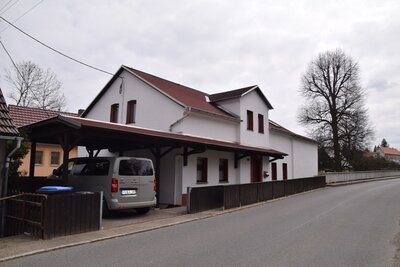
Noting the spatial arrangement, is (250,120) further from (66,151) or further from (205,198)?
(66,151)

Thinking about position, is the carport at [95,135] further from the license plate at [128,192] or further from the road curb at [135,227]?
the road curb at [135,227]

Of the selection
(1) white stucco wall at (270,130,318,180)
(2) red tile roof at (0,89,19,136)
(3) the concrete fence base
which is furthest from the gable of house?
(3) the concrete fence base

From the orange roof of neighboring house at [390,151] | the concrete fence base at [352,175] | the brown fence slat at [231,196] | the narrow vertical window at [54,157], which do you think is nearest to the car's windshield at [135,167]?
the brown fence slat at [231,196]

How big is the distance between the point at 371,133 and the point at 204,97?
95.9 ft

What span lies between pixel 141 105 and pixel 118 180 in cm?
1039

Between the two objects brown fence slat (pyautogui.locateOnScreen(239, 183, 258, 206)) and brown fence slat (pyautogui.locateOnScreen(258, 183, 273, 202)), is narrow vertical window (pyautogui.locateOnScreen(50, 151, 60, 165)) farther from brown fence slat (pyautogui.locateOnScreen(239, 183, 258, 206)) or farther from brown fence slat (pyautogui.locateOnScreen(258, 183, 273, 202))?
brown fence slat (pyautogui.locateOnScreen(239, 183, 258, 206))

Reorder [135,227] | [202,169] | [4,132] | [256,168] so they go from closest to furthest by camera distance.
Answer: [4,132] < [135,227] < [202,169] < [256,168]

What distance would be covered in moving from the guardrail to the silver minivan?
1.87m

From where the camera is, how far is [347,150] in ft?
149

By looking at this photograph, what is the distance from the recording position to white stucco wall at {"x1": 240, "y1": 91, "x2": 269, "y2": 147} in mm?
23883

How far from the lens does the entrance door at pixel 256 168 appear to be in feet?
80.2

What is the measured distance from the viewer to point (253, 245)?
8.15 metres

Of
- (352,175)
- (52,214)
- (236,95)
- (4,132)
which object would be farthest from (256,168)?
(352,175)

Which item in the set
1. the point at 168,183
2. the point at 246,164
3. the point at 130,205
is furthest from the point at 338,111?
the point at 130,205
